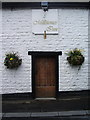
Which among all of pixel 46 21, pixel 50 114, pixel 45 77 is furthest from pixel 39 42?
pixel 50 114

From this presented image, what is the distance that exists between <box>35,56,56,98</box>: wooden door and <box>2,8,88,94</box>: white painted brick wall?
1.13 ft

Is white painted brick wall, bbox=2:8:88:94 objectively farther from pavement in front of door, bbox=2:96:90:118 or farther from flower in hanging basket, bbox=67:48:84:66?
pavement in front of door, bbox=2:96:90:118

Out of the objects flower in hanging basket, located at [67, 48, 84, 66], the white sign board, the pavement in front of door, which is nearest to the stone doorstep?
the pavement in front of door

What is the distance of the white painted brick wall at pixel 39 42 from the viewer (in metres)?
8.37

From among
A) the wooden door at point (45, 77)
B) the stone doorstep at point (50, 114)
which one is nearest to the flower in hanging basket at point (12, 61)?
the wooden door at point (45, 77)

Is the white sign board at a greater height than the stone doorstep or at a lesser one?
greater

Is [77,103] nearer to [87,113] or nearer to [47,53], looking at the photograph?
[87,113]

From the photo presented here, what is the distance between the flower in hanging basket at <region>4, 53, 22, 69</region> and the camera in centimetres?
803

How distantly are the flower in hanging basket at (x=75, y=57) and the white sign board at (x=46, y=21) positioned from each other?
1157 millimetres

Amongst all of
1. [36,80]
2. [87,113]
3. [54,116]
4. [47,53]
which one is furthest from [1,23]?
[87,113]

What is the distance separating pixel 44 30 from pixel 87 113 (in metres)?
3.90

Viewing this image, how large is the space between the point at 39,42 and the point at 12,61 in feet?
4.77

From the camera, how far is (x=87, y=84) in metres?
8.50

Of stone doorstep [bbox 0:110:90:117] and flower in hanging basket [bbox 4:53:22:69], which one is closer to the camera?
stone doorstep [bbox 0:110:90:117]
